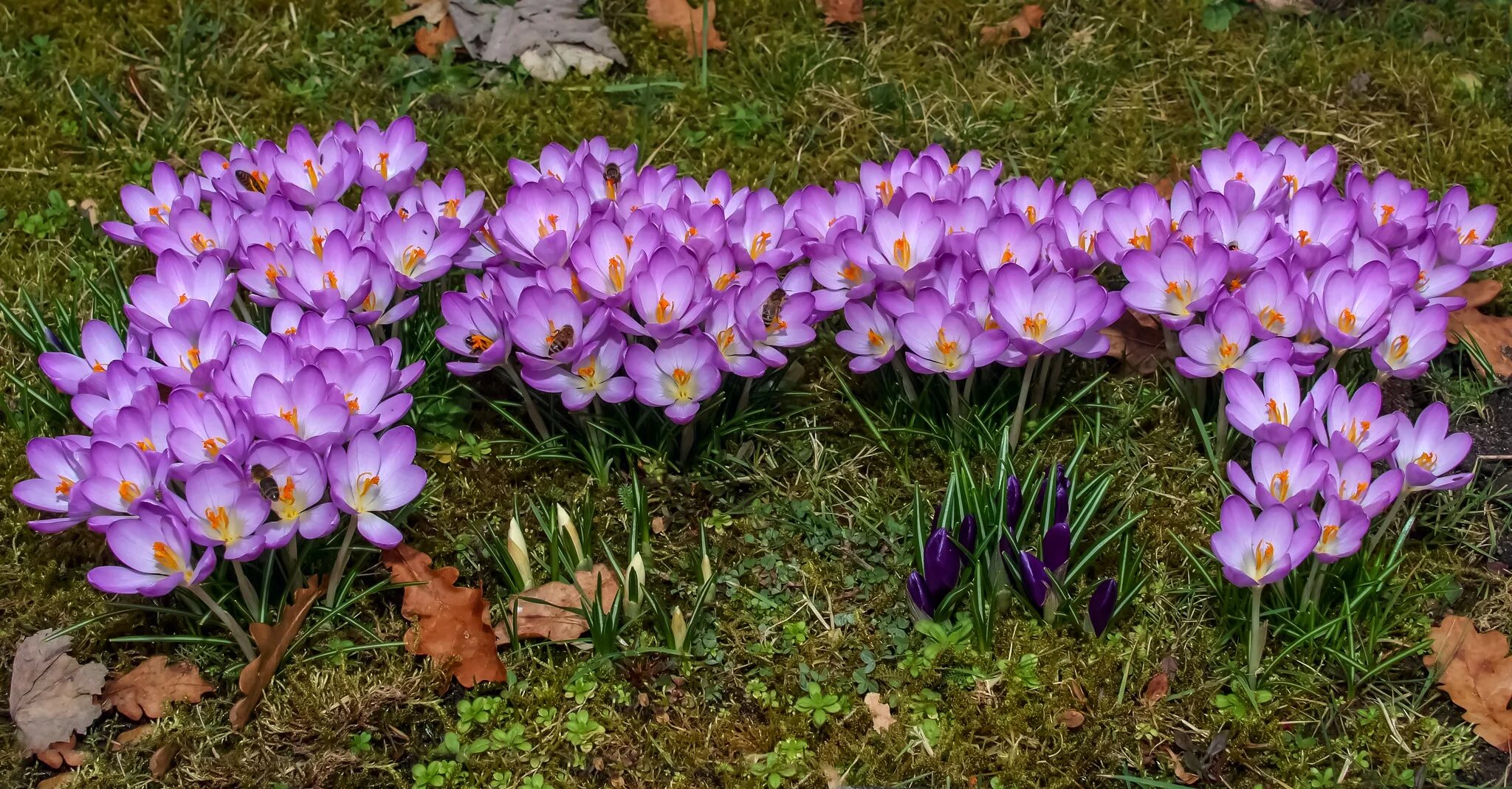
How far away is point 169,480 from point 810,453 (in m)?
1.30

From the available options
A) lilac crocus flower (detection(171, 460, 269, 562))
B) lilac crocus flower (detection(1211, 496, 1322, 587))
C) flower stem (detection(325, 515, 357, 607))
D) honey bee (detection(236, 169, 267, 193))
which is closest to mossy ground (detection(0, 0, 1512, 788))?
flower stem (detection(325, 515, 357, 607))

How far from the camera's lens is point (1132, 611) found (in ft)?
7.66

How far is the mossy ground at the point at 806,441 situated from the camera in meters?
2.13

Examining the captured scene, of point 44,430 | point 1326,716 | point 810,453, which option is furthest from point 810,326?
point 44,430

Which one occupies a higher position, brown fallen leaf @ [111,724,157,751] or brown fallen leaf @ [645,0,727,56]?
brown fallen leaf @ [645,0,727,56]

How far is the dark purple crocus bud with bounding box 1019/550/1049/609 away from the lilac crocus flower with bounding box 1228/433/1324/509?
0.38 meters

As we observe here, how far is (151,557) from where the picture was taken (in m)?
1.96

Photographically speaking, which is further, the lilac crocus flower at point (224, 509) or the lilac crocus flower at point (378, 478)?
the lilac crocus flower at point (378, 478)

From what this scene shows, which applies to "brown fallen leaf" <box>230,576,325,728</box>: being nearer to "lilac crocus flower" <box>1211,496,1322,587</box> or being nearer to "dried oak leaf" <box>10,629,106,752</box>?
"dried oak leaf" <box>10,629,106,752</box>

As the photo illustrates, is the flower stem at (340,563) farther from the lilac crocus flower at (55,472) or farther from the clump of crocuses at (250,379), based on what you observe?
the lilac crocus flower at (55,472)

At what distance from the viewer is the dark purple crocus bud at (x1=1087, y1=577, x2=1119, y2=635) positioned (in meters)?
2.19

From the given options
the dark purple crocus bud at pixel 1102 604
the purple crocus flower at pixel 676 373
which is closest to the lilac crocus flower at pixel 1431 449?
the dark purple crocus bud at pixel 1102 604

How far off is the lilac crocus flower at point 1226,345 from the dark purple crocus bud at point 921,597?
0.70 m

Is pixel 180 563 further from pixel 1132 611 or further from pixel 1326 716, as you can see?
pixel 1326 716
